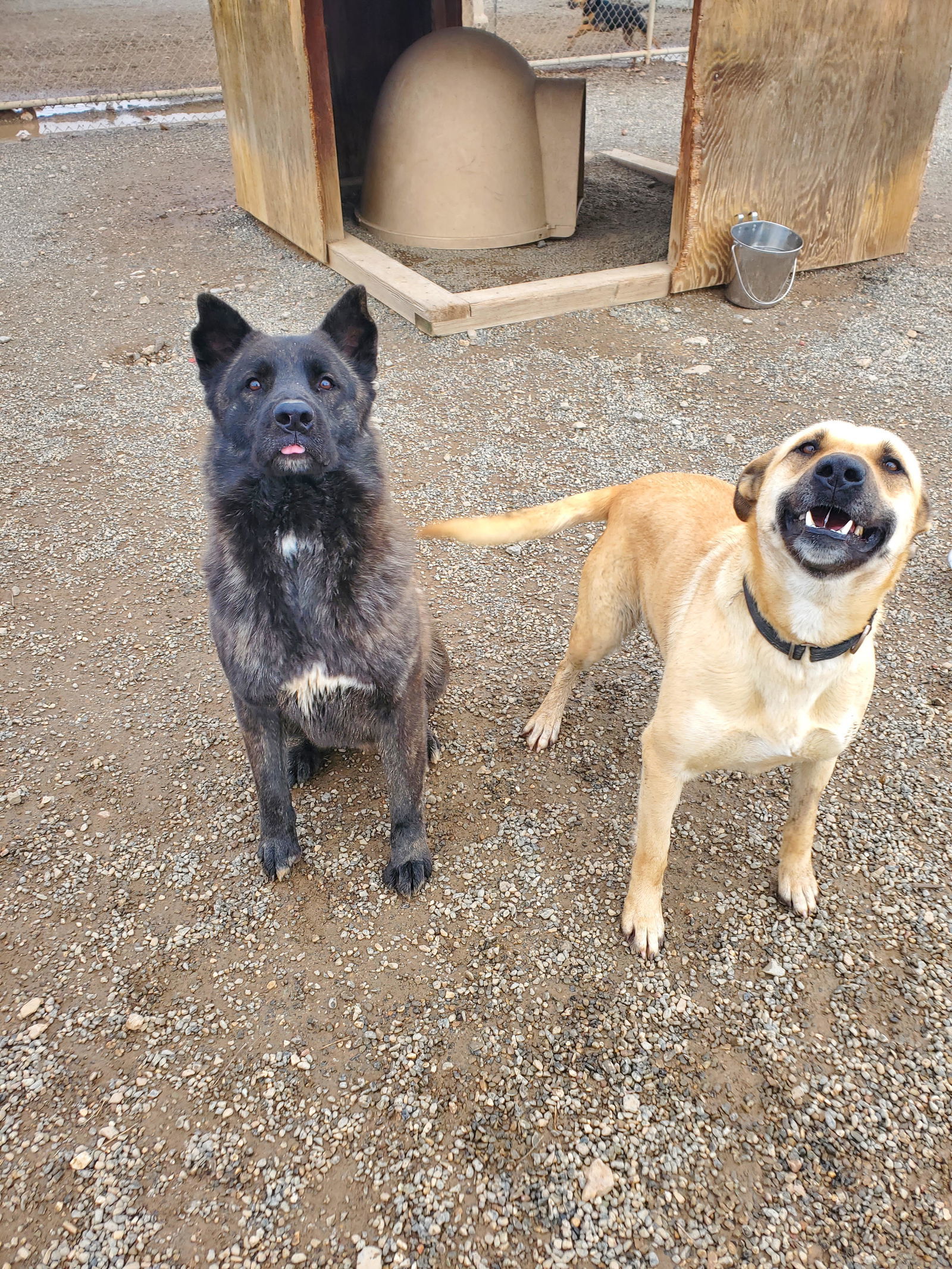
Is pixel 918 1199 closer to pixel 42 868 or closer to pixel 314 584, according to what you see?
pixel 314 584

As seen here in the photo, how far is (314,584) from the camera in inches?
83.5

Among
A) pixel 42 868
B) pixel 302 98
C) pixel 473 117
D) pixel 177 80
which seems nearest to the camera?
pixel 42 868

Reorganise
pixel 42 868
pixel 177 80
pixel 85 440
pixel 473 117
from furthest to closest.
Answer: pixel 177 80
pixel 473 117
pixel 85 440
pixel 42 868

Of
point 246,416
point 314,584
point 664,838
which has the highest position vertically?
point 246,416

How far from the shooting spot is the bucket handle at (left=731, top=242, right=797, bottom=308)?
19.1 ft

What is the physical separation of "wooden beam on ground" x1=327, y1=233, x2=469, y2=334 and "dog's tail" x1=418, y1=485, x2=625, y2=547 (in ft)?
10.7

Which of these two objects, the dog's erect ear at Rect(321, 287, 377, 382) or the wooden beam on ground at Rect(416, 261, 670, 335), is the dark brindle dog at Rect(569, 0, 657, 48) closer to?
the wooden beam on ground at Rect(416, 261, 670, 335)

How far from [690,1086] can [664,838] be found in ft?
1.90

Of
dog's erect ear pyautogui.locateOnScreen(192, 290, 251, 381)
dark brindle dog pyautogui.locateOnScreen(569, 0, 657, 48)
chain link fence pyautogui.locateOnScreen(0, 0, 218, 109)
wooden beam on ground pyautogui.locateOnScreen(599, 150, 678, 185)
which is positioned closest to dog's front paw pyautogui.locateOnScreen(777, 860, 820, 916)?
dog's erect ear pyautogui.locateOnScreen(192, 290, 251, 381)

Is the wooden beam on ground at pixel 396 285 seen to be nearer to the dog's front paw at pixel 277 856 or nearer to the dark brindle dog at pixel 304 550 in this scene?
the dark brindle dog at pixel 304 550

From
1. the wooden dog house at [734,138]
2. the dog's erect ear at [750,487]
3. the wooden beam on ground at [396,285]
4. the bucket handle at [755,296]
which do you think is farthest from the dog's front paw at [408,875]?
the bucket handle at [755,296]

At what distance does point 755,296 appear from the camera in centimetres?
596

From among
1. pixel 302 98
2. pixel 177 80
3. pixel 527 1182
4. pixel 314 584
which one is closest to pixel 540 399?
pixel 302 98

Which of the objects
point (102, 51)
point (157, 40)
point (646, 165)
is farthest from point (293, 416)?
point (157, 40)
